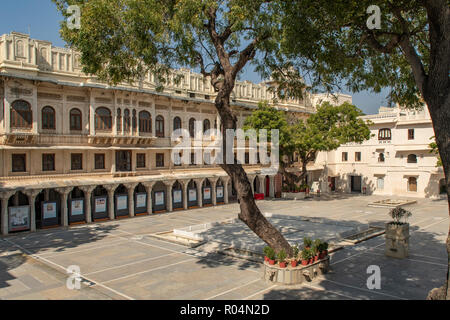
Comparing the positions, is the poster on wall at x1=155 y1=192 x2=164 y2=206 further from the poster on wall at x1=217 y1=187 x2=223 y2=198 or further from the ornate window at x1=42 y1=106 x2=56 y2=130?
the ornate window at x1=42 y1=106 x2=56 y2=130

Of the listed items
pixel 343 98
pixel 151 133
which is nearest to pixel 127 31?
pixel 151 133

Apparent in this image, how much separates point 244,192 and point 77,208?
737 inches

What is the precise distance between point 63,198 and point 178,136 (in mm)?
13465

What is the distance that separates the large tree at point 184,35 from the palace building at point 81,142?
34.5 feet

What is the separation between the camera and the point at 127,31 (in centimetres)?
1418

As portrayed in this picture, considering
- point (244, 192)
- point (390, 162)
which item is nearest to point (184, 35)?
point (244, 192)

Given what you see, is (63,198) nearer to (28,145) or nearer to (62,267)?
(28,145)

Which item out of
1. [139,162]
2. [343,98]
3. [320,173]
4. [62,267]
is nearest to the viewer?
[62,267]

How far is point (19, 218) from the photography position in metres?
25.1

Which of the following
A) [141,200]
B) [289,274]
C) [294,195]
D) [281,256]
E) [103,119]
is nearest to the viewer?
[289,274]

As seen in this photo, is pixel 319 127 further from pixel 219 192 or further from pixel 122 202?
pixel 122 202

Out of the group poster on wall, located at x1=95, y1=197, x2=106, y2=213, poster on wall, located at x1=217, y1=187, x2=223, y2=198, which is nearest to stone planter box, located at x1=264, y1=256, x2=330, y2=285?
poster on wall, located at x1=95, y1=197, x2=106, y2=213

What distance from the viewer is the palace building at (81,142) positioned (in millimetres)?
26109

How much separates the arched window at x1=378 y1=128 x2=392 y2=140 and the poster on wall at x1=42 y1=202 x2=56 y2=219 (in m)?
39.6
